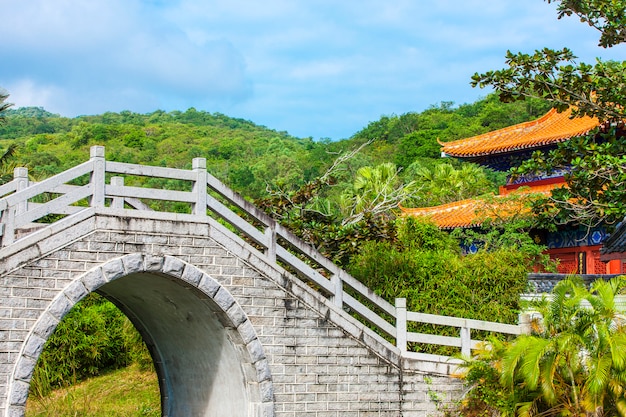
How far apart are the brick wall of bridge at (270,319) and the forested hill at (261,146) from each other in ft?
91.3

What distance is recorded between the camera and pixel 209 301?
11312 mm

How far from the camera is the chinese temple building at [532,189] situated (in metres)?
19.9

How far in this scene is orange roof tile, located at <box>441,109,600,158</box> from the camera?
812 inches

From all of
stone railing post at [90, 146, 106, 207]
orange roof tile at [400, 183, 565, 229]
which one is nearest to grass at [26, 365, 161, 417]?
orange roof tile at [400, 183, 565, 229]

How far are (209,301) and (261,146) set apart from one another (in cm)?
4881

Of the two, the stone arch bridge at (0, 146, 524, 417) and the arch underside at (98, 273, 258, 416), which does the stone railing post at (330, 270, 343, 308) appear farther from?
the arch underside at (98, 273, 258, 416)

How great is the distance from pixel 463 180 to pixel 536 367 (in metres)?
25.2

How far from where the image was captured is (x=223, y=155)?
5766 cm

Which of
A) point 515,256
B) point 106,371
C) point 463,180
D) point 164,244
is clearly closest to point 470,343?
point 515,256

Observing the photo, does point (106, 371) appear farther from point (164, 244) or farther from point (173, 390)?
point (164, 244)

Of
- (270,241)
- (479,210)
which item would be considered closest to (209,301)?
(270,241)

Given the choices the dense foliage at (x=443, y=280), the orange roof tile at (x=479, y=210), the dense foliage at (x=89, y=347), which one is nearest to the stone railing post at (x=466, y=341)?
the dense foliage at (x=443, y=280)

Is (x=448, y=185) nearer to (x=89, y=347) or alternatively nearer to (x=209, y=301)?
(x=89, y=347)

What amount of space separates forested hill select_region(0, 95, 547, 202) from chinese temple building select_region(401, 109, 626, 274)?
694 inches
